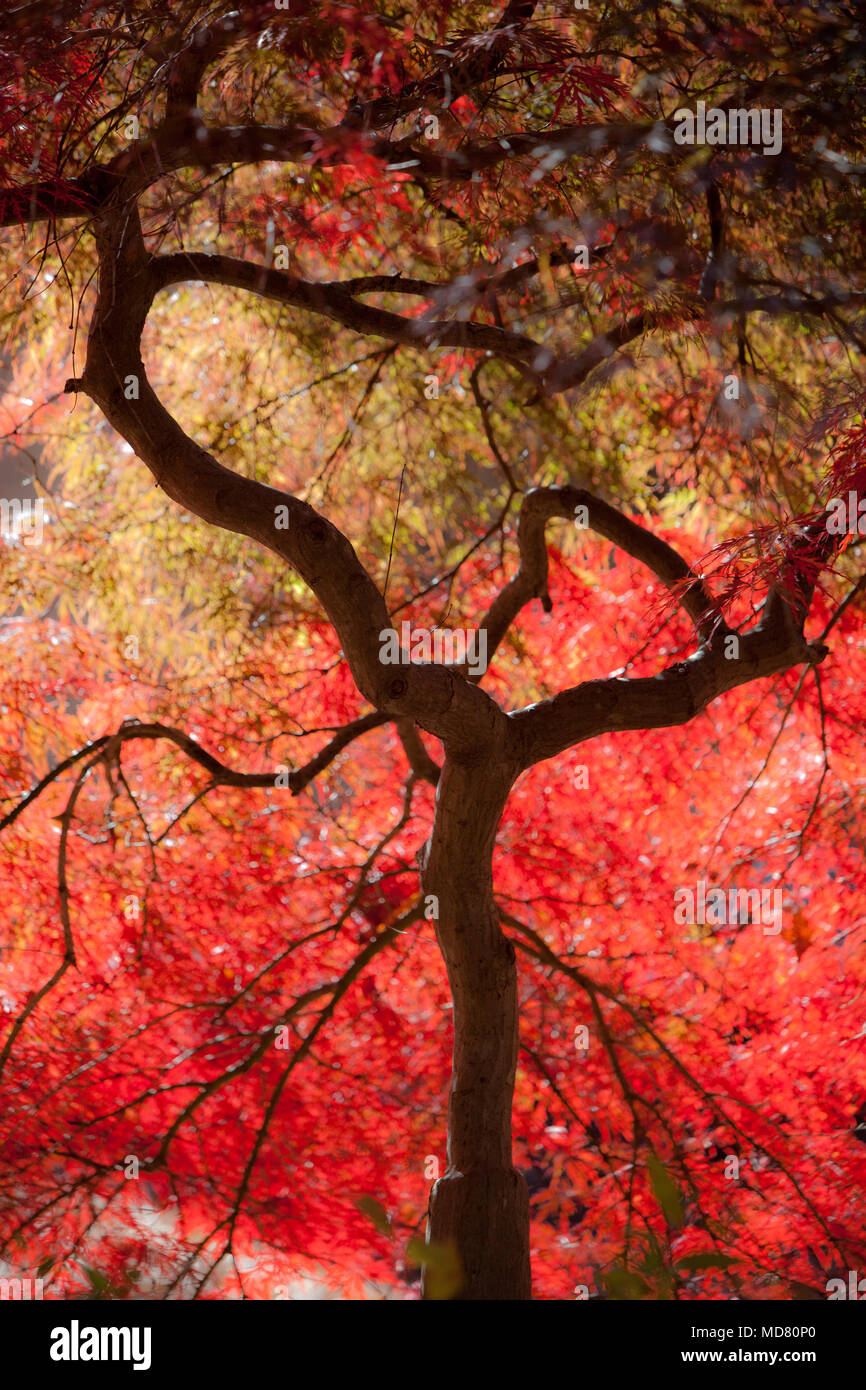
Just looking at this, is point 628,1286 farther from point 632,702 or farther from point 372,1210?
point 632,702

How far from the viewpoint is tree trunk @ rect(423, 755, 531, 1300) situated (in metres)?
1.85

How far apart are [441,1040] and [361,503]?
1.46 meters

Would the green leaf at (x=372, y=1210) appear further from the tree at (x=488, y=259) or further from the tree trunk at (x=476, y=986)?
the tree trunk at (x=476, y=986)

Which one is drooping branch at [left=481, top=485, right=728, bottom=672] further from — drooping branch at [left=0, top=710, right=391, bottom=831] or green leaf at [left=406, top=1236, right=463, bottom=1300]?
green leaf at [left=406, top=1236, right=463, bottom=1300]

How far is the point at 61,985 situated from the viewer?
3.04 m

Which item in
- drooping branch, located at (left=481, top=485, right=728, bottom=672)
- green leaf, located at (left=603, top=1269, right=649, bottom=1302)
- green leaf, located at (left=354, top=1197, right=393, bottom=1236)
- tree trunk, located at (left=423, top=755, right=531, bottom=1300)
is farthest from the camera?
drooping branch, located at (left=481, top=485, right=728, bottom=672)

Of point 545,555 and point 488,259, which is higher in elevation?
point 488,259

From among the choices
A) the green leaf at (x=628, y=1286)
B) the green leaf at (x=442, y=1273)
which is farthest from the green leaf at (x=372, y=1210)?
the green leaf at (x=628, y=1286)

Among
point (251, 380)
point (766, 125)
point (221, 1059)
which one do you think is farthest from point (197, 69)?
point (221, 1059)

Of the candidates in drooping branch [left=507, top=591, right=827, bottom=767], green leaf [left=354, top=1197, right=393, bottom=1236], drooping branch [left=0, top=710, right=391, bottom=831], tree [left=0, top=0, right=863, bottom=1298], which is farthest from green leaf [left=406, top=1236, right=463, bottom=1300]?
drooping branch [left=0, top=710, right=391, bottom=831]

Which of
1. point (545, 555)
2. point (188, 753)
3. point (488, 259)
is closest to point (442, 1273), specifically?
point (188, 753)

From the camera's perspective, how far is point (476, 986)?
1931 millimetres

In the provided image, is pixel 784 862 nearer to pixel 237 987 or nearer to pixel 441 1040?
pixel 441 1040

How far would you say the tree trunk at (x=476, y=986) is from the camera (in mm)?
1850
